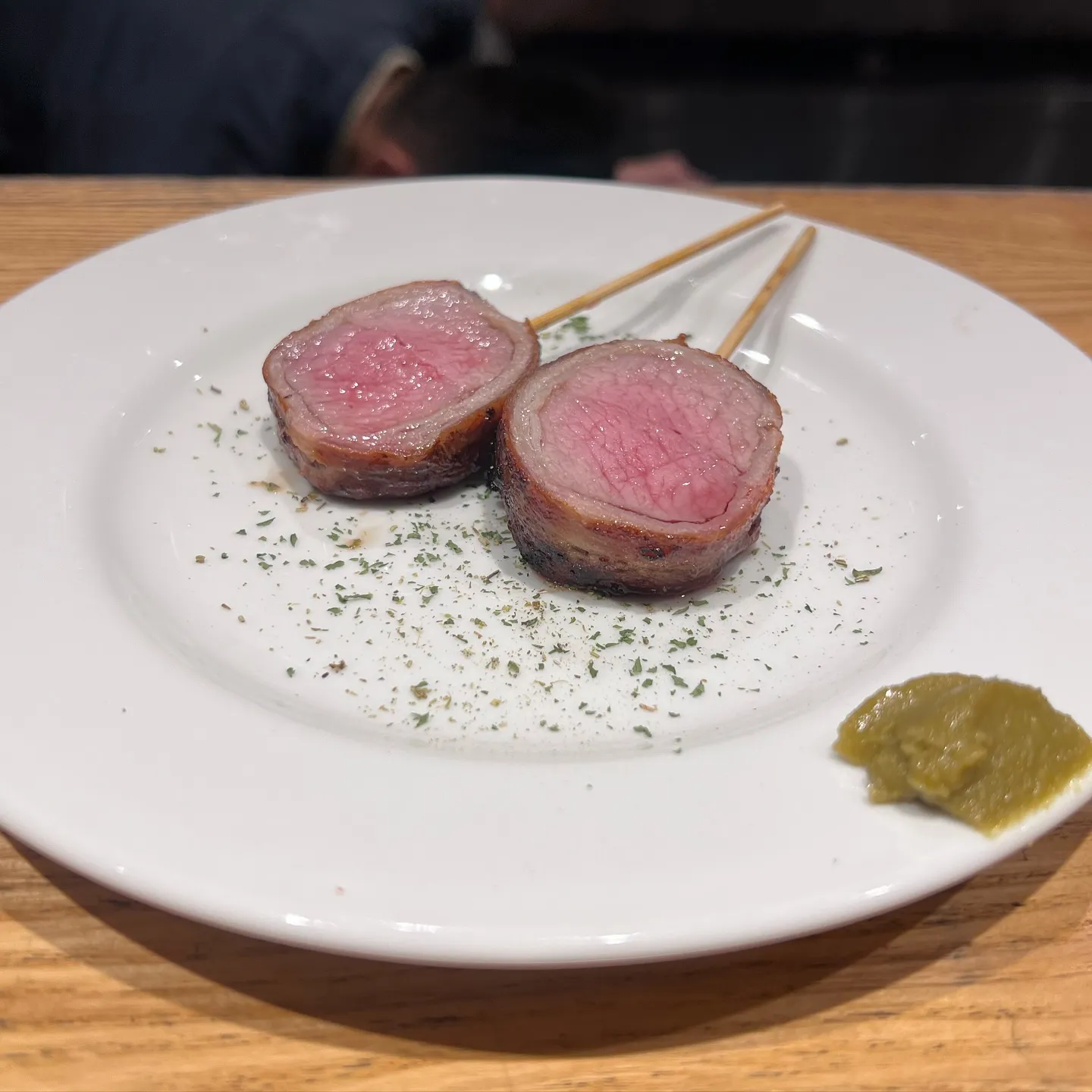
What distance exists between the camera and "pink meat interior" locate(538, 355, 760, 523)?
2.26m

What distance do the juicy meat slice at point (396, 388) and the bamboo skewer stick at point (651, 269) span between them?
0.17 metres

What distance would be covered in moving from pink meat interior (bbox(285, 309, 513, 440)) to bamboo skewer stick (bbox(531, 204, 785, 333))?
0.24 metres

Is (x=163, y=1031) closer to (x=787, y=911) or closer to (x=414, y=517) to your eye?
(x=787, y=911)

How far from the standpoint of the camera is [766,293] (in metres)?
2.96

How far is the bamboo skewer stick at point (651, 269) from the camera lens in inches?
112

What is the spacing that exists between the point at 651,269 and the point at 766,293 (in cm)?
35

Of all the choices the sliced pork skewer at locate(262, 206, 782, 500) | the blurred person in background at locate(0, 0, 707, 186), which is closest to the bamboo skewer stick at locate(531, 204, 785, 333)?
the sliced pork skewer at locate(262, 206, 782, 500)

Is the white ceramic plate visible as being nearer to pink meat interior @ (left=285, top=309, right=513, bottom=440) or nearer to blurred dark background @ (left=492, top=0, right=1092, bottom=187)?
pink meat interior @ (left=285, top=309, right=513, bottom=440)

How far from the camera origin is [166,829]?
1525mm

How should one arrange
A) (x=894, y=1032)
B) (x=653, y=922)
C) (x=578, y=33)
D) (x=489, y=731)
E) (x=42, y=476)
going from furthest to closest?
1. (x=578, y=33)
2. (x=42, y=476)
3. (x=489, y=731)
4. (x=894, y=1032)
5. (x=653, y=922)

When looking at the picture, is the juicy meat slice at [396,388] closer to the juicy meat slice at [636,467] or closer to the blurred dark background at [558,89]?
the juicy meat slice at [636,467]

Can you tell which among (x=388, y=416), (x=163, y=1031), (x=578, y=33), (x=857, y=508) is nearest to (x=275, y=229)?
(x=388, y=416)

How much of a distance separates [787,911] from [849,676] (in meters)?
0.71

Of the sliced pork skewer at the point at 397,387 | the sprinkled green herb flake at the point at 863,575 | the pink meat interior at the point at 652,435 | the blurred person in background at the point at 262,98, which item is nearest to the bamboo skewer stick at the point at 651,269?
the sliced pork skewer at the point at 397,387
